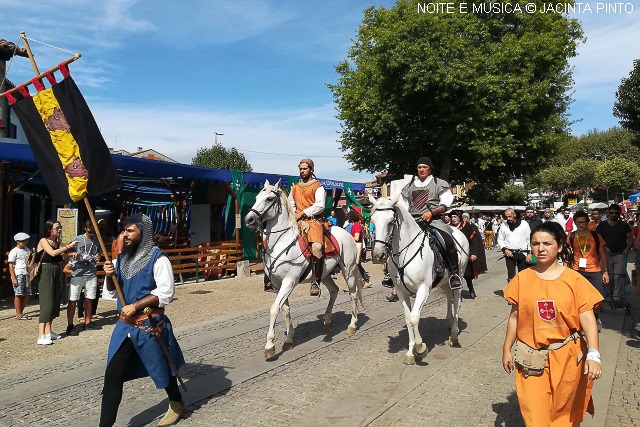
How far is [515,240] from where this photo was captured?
10.4 m

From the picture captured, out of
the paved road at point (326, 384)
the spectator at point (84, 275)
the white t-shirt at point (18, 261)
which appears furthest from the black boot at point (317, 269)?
Answer: the white t-shirt at point (18, 261)

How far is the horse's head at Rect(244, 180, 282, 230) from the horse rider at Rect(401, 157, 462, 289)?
75.8 inches

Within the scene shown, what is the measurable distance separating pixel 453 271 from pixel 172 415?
4.41 m

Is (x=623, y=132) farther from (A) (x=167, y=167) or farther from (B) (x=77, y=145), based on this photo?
(B) (x=77, y=145)

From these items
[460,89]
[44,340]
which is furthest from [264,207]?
[460,89]

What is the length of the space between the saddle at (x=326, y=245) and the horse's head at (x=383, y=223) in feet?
4.96

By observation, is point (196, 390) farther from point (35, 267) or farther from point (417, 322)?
point (35, 267)

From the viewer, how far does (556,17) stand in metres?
24.8

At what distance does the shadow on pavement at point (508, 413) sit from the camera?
453 cm

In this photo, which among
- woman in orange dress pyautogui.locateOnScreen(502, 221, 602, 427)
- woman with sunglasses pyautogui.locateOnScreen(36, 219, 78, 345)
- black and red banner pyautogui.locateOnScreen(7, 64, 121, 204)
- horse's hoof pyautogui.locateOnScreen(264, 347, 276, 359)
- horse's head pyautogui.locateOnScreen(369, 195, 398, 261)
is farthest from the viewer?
woman with sunglasses pyautogui.locateOnScreen(36, 219, 78, 345)

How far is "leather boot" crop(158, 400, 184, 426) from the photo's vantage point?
4.56 meters

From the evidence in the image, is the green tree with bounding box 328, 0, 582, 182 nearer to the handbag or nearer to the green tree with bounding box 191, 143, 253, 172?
the handbag

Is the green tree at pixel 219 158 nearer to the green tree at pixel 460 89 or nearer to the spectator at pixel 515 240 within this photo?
→ the green tree at pixel 460 89

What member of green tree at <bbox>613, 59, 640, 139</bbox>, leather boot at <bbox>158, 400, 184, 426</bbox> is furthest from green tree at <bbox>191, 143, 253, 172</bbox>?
leather boot at <bbox>158, 400, 184, 426</bbox>
